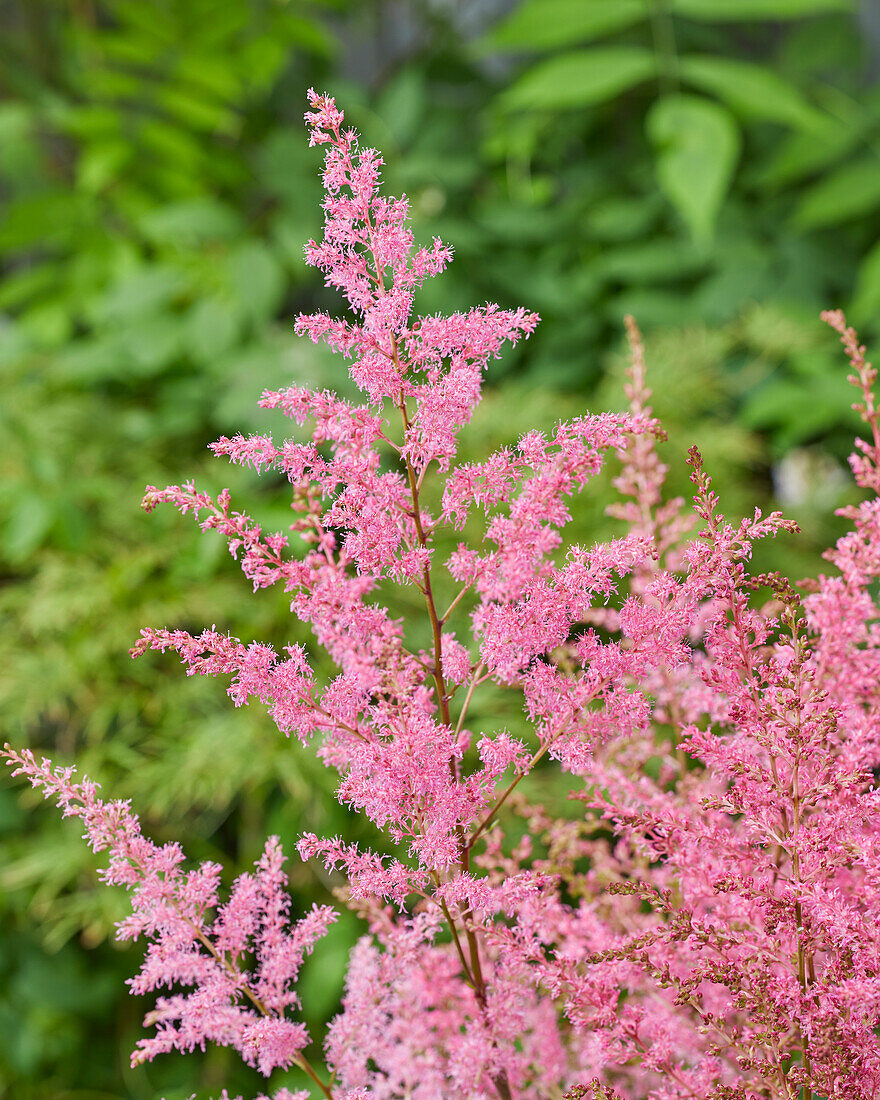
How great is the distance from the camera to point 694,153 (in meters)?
1.17

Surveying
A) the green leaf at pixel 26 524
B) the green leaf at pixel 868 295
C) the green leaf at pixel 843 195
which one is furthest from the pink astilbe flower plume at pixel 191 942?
the green leaf at pixel 843 195

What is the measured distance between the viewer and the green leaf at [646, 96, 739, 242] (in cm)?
111

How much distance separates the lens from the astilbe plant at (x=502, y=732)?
27 centimetres

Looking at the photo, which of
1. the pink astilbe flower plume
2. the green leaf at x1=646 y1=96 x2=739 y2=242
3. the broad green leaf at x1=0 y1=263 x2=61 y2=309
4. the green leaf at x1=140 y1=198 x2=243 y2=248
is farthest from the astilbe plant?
the broad green leaf at x1=0 y1=263 x2=61 y2=309

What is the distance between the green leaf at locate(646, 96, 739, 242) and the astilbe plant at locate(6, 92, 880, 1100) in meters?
0.87

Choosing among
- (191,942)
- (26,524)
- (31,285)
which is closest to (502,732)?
(191,942)

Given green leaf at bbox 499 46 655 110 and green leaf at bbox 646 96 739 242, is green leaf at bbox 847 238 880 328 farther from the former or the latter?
green leaf at bbox 499 46 655 110

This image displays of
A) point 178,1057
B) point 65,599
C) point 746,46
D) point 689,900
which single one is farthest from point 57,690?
point 746,46

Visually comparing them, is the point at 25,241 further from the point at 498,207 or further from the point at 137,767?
the point at 137,767

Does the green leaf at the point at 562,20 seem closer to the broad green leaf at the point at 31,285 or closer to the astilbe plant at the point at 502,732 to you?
the broad green leaf at the point at 31,285

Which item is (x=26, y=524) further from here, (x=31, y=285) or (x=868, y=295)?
(x=868, y=295)

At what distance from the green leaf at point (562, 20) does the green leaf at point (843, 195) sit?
1.10ft

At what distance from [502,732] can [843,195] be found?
1224 millimetres

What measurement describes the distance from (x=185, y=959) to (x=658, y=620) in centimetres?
17
